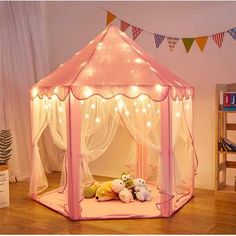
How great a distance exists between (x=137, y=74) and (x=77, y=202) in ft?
4.25

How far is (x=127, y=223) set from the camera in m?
3.09

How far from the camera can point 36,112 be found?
3826 mm

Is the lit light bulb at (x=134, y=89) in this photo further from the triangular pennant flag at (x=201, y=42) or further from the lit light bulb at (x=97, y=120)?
the triangular pennant flag at (x=201, y=42)

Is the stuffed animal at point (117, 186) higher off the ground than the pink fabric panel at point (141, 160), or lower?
lower

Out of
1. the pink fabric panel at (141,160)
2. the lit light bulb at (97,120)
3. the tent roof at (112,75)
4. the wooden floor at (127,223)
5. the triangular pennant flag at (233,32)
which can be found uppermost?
the triangular pennant flag at (233,32)

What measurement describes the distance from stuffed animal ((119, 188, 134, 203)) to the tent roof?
103cm

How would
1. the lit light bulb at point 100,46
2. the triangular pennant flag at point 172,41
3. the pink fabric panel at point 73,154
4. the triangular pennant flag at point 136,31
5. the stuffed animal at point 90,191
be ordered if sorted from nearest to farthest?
the pink fabric panel at point 73,154 < the lit light bulb at point 100,46 < the stuffed animal at point 90,191 < the triangular pennant flag at point 172,41 < the triangular pennant flag at point 136,31

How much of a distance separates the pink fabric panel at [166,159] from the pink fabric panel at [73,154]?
76 cm

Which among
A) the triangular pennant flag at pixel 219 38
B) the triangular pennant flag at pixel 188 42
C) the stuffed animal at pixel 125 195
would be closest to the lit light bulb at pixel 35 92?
the stuffed animal at pixel 125 195

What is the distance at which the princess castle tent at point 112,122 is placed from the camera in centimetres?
322

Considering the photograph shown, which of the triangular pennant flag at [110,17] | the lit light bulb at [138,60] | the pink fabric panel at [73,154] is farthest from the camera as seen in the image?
the triangular pennant flag at [110,17]

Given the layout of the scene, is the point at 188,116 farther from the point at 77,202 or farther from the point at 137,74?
the point at 77,202

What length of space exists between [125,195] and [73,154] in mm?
776

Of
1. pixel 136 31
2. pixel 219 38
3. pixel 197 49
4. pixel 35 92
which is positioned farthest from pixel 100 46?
pixel 219 38
